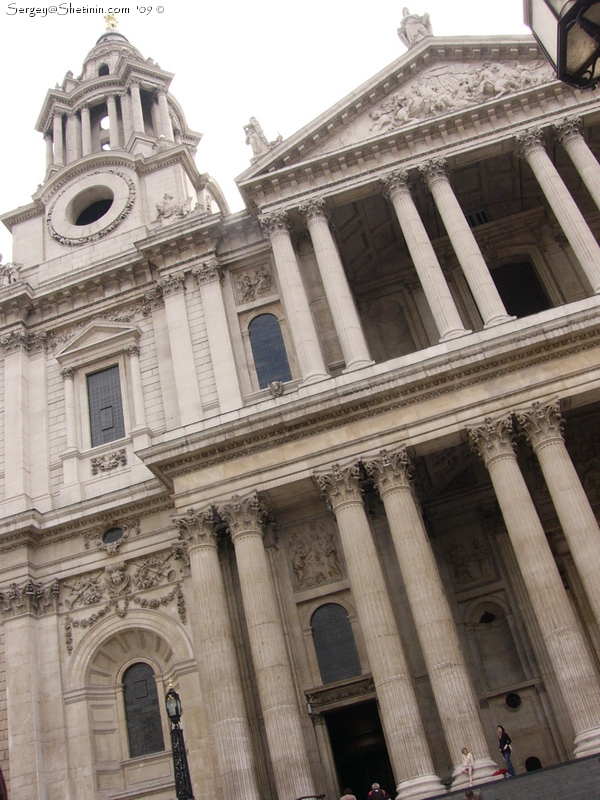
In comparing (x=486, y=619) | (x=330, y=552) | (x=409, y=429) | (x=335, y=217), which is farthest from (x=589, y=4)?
(x=335, y=217)

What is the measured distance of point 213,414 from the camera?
24.2 metres

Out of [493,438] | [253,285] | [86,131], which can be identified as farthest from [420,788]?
[86,131]

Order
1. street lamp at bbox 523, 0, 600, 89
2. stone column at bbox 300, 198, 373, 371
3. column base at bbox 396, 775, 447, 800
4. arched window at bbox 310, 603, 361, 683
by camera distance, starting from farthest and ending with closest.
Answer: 1. stone column at bbox 300, 198, 373, 371
2. arched window at bbox 310, 603, 361, 683
3. column base at bbox 396, 775, 447, 800
4. street lamp at bbox 523, 0, 600, 89

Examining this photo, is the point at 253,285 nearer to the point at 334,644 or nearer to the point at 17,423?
the point at 17,423

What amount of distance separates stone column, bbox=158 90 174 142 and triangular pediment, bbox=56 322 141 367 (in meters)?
12.4

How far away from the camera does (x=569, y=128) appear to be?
82.2ft

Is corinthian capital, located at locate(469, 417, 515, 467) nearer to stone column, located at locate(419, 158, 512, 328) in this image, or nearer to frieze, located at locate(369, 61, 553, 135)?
stone column, located at locate(419, 158, 512, 328)

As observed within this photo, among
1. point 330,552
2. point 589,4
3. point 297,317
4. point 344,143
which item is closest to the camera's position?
point 589,4

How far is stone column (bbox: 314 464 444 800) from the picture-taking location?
17.6 meters

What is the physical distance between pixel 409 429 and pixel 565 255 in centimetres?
1074

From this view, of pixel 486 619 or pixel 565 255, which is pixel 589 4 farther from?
pixel 565 255

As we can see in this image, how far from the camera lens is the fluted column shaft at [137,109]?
36.6m

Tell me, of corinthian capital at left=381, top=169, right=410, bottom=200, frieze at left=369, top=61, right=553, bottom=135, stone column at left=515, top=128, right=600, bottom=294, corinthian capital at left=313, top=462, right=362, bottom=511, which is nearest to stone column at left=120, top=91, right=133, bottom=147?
frieze at left=369, top=61, right=553, bottom=135

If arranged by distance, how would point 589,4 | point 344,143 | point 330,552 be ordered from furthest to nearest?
point 344,143
point 330,552
point 589,4
